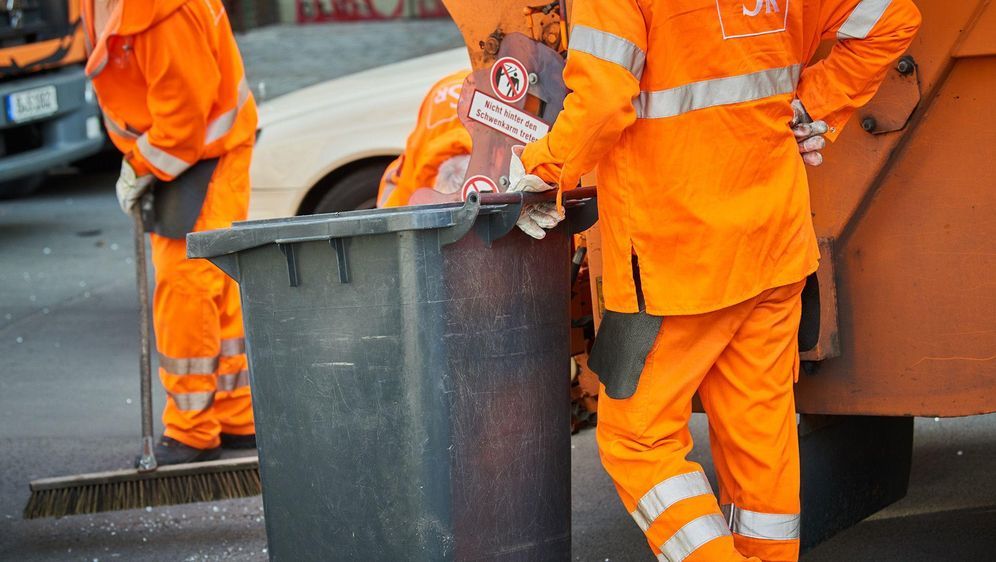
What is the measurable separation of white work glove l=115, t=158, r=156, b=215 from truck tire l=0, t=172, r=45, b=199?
221 inches

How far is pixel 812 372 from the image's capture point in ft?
10.2

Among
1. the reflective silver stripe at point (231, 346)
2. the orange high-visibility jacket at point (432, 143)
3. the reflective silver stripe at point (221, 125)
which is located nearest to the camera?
the orange high-visibility jacket at point (432, 143)

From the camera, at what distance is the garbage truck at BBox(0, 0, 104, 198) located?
7.72 metres

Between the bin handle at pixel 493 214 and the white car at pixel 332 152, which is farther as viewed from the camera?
the white car at pixel 332 152

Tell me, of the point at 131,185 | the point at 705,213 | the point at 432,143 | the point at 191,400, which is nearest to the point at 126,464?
the point at 191,400

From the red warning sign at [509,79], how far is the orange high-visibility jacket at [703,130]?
54 cm

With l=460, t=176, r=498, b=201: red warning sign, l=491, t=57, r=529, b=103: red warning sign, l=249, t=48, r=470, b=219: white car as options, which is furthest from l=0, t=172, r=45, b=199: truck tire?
l=491, t=57, r=529, b=103: red warning sign

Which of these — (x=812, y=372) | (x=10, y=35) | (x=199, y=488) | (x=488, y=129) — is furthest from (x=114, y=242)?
(x=812, y=372)

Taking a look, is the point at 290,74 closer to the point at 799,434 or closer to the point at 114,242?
the point at 114,242

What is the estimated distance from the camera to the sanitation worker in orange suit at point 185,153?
4098mm

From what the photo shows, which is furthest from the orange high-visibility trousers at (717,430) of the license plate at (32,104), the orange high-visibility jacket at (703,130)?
the license plate at (32,104)

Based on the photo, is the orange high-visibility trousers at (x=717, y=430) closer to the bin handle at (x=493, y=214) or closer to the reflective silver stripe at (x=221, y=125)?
the bin handle at (x=493, y=214)

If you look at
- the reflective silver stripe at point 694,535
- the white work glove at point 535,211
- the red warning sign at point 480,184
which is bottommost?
the reflective silver stripe at point 694,535

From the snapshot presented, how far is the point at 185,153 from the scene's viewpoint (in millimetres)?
4242
